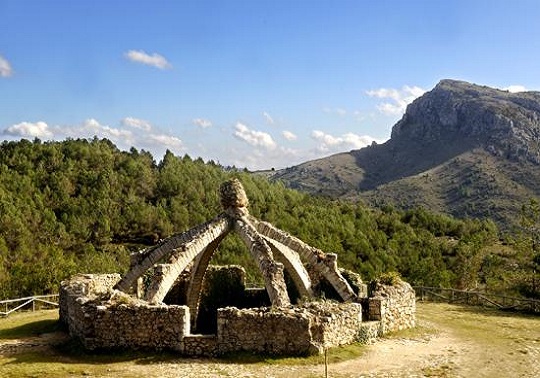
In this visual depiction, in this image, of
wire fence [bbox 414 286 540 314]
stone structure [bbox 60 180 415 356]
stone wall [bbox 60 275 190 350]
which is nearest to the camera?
stone structure [bbox 60 180 415 356]

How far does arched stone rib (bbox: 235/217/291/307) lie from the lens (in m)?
18.2

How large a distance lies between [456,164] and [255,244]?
435ft

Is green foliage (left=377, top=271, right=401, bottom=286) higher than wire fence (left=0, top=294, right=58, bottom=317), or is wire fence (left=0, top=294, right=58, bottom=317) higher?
green foliage (left=377, top=271, right=401, bottom=286)

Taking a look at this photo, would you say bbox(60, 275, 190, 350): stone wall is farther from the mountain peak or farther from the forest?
the mountain peak

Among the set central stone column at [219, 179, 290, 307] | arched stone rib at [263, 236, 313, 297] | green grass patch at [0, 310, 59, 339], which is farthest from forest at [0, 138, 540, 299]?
central stone column at [219, 179, 290, 307]

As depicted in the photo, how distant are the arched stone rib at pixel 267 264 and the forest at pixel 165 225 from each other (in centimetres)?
1533

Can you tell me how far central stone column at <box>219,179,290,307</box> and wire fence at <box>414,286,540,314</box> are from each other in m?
15.0

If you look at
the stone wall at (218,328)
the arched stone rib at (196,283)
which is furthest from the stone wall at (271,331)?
the arched stone rib at (196,283)

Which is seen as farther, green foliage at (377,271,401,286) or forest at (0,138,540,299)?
forest at (0,138,540,299)

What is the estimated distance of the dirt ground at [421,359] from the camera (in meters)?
15.0

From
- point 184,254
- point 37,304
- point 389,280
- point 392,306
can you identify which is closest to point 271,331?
point 184,254

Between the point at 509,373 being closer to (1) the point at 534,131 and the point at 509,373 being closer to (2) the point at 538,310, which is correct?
(2) the point at 538,310

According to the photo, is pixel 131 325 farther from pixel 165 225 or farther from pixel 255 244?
pixel 165 225

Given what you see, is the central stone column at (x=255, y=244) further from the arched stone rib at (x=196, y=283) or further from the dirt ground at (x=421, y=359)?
the dirt ground at (x=421, y=359)
